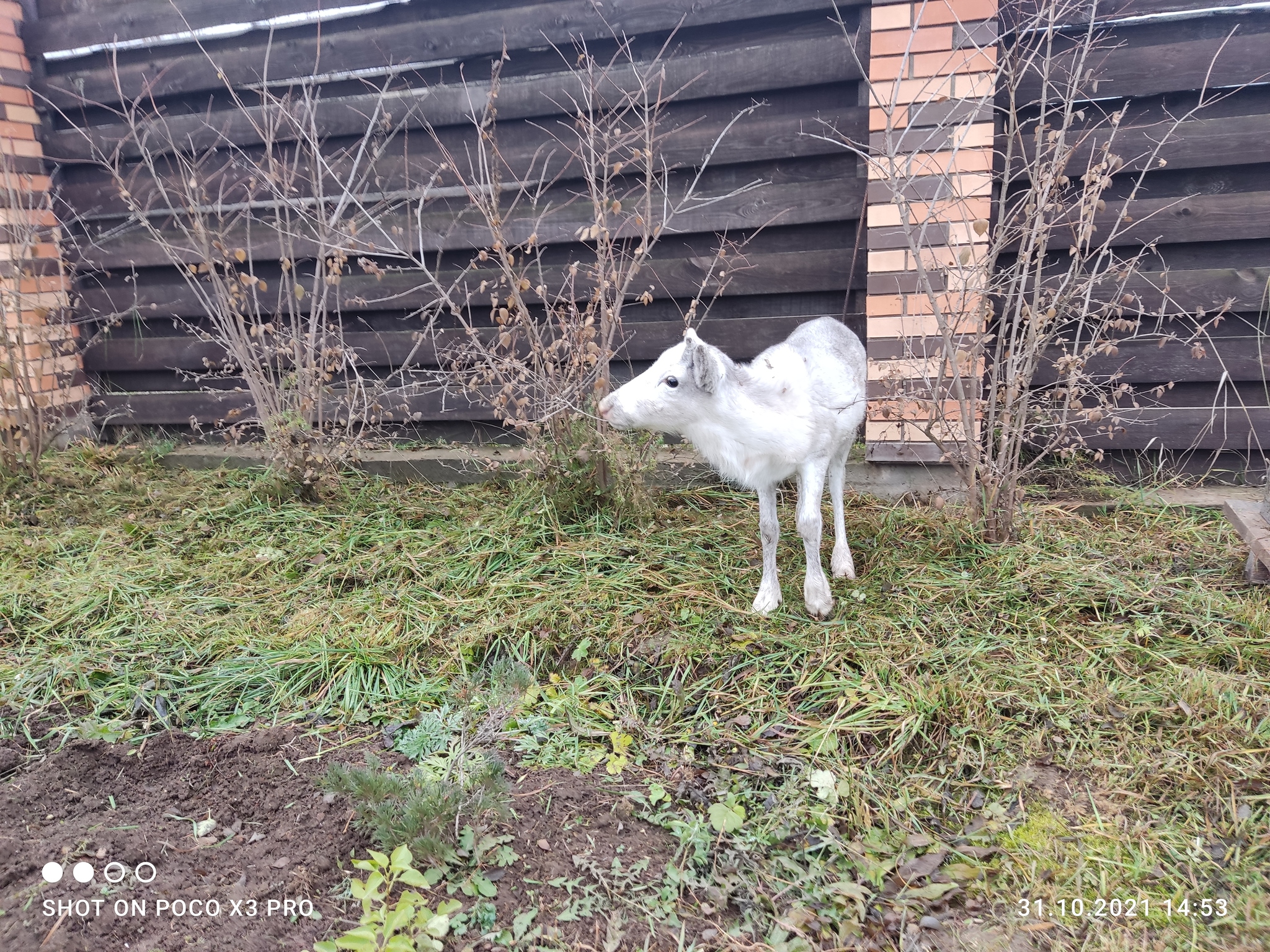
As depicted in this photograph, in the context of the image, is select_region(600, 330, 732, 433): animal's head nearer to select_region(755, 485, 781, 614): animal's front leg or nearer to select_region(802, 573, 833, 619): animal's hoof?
select_region(755, 485, 781, 614): animal's front leg

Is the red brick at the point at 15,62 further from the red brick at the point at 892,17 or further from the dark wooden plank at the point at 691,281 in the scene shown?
the red brick at the point at 892,17

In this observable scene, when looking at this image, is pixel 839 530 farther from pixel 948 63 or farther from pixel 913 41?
pixel 913 41

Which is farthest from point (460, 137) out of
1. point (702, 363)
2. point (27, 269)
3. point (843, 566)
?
point (843, 566)

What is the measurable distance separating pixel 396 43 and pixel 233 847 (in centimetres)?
498

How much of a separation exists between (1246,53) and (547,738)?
5.04m

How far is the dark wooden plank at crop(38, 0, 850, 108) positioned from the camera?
4.73m

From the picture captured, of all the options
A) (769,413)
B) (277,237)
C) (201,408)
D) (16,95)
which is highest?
(16,95)

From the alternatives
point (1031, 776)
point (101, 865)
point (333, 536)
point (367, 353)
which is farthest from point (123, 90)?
point (1031, 776)

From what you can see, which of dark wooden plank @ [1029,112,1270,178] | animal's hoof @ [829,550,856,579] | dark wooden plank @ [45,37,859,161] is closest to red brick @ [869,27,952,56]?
dark wooden plank @ [45,37,859,161]

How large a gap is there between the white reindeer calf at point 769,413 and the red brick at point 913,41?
1.61 meters

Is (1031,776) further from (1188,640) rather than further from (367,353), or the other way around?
(367,353)

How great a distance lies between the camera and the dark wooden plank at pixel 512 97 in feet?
15.1

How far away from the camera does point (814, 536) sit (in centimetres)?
354

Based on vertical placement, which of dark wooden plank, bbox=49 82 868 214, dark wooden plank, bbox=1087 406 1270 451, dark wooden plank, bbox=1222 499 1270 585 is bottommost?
dark wooden plank, bbox=1222 499 1270 585
